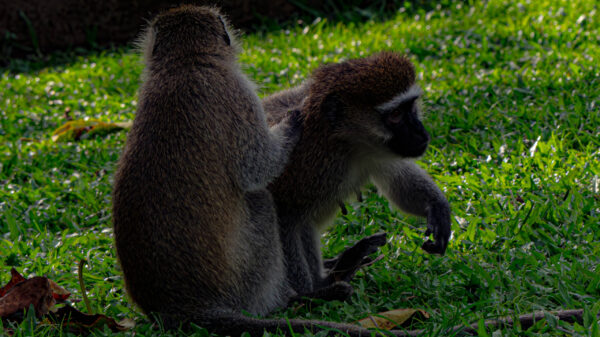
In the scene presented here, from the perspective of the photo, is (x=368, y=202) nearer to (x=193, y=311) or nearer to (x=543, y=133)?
(x=543, y=133)

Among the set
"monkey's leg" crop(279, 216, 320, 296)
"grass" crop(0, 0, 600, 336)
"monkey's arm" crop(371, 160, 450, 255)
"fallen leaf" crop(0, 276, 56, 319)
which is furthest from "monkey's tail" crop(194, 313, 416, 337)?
"monkey's arm" crop(371, 160, 450, 255)

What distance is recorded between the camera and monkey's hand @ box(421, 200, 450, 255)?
3818 millimetres

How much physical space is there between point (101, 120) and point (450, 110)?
3334mm

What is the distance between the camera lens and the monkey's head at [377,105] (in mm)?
3869

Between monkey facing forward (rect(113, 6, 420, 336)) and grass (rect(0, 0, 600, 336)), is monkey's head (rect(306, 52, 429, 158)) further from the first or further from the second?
grass (rect(0, 0, 600, 336))

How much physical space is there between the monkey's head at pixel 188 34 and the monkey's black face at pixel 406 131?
0.97 m

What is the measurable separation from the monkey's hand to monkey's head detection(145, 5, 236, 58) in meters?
1.46

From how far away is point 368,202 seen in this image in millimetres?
5043

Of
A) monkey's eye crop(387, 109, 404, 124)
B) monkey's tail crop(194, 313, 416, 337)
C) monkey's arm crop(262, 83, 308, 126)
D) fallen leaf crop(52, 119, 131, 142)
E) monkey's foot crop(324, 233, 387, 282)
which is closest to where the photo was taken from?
monkey's tail crop(194, 313, 416, 337)

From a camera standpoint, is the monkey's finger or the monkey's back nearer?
the monkey's back

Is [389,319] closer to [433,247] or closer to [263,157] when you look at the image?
[433,247]

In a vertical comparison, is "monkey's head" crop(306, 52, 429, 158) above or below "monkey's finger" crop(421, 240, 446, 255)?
above

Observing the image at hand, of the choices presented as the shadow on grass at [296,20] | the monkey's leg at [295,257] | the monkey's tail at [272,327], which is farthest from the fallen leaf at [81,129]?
the monkey's tail at [272,327]

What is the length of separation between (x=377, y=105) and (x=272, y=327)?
1343 millimetres
